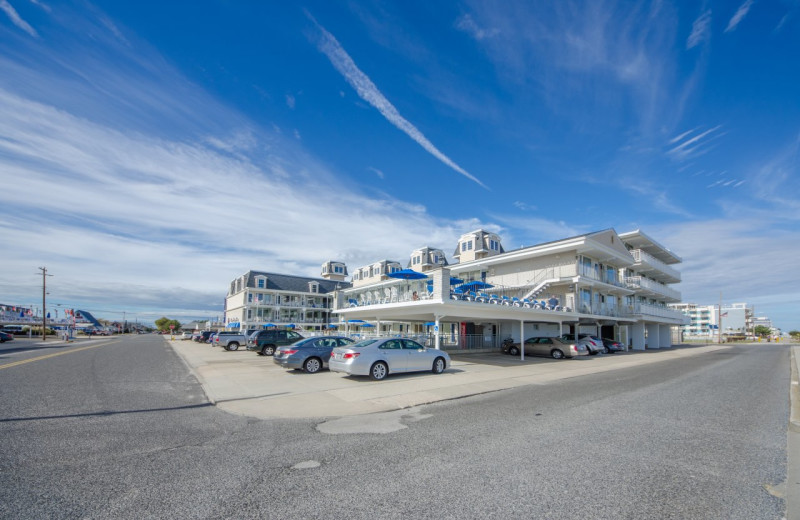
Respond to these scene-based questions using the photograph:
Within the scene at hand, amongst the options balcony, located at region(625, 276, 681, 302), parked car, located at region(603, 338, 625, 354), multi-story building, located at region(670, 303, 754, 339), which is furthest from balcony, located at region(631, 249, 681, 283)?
multi-story building, located at region(670, 303, 754, 339)

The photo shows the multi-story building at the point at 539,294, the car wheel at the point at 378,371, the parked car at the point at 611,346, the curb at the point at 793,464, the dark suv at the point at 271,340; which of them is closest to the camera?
the curb at the point at 793,464

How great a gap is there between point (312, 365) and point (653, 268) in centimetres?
4090

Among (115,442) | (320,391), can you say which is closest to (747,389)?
(320,391)

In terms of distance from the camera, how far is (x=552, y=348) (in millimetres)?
24672

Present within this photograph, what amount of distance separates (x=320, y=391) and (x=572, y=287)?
24548mm

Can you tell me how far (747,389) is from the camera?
1216 cm

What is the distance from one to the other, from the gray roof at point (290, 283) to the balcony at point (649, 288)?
46.3 meters

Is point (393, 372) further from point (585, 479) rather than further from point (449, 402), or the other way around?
point (585, 479)

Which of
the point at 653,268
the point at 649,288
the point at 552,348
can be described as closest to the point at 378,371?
the point at 552,348

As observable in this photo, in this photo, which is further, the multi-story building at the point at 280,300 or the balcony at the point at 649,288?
the multi-story building at the point at 280,300

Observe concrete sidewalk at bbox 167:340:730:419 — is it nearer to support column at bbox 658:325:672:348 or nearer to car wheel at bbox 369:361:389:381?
car wheel at bbox 369:361:389:381

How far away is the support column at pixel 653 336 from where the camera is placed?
44812mm

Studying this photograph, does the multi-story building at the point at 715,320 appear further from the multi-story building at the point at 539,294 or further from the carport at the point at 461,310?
the carport at the point at 461,310

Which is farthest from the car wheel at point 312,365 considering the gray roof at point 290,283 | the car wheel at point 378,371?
the gray roof at point 290,283
